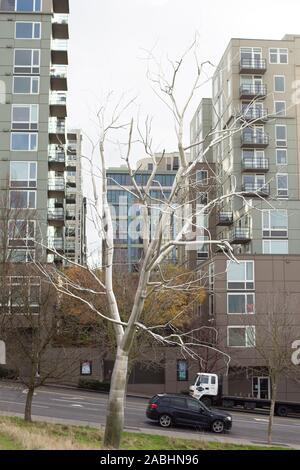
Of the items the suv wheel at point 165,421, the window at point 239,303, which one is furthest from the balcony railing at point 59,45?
the suv wheel at point 165,421

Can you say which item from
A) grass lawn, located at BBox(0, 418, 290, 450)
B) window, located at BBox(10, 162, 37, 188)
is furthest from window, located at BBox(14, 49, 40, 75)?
grass lawn, located at BBox(0, 418, 290, 450)

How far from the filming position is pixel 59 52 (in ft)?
180

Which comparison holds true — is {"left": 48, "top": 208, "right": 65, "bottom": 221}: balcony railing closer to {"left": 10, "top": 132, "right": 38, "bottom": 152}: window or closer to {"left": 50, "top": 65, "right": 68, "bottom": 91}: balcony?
{"left": 10, "top": 132, "right": 38, "bottom": 152}: window

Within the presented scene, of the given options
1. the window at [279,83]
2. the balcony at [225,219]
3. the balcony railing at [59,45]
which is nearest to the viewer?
the balcony railing at [59,45]

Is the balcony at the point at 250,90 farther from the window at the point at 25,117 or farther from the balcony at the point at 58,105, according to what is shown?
the window at the point at 25,117

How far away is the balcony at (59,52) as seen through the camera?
54.9 m

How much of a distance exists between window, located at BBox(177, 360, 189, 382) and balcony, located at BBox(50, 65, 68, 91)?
26.1 metres

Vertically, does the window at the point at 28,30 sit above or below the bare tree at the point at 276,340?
above

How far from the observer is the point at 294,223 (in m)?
50.2

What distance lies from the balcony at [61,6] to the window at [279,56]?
19397 mm

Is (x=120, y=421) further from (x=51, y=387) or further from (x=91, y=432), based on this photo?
(x=51, y=387)

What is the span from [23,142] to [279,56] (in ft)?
83.2
